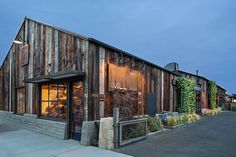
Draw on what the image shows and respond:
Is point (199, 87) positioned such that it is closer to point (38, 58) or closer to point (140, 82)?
point (140, 82)

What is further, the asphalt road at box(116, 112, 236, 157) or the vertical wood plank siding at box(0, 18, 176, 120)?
the vertical wood plank siding at box(0, 18, 176, 120)

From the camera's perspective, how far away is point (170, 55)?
14588 cm

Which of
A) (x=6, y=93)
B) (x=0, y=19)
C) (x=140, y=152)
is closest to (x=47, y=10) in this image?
(x=0, y=19)

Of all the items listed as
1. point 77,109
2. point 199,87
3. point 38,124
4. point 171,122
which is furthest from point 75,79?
point 199,87

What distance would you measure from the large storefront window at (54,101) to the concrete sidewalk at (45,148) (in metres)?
1.31

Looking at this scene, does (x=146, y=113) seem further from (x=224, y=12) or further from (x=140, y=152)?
(x=224, y=12)

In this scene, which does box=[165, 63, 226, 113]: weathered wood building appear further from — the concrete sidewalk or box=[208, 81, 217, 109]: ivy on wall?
the concrete sidewalk

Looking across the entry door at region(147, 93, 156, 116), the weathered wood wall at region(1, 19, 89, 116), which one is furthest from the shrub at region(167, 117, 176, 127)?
the weathered wood wall at region(1, 19, 89, 116)

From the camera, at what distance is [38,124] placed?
34.8ft

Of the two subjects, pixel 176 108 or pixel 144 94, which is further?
pixel 176 108

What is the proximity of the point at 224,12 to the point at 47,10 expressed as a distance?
124299mm

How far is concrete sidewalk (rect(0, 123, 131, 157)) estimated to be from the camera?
6.69m

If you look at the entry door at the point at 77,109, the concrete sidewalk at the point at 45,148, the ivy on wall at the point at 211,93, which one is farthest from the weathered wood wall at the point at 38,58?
the ivy on wall at the point at 211,93

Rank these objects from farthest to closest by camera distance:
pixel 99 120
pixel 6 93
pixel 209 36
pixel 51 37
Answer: pixel 209 36 < pixel 6 93 < pixel 51 37 < pixel 99 120
